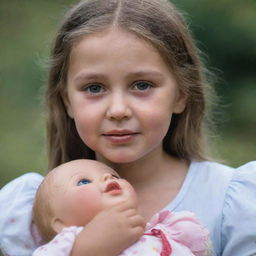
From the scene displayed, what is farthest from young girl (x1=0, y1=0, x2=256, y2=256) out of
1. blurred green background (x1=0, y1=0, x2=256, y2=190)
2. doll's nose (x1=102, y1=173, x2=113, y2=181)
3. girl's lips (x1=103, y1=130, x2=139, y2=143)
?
blurred green background (x1=0, y1=0, x2=256, y2=190)

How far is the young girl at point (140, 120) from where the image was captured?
2.48m

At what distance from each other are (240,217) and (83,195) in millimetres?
561

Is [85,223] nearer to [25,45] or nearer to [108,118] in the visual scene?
[108,118]

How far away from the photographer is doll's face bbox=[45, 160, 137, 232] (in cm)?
226

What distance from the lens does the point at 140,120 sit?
2473 millimetres

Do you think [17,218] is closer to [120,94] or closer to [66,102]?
[66,102]

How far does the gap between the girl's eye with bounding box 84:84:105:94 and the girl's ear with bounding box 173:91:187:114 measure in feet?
1.04

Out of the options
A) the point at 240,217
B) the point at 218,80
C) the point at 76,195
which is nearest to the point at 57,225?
the point at 76,195

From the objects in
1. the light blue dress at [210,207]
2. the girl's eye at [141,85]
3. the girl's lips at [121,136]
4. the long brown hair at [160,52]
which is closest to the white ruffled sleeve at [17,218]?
the light blue dress at [210,207]

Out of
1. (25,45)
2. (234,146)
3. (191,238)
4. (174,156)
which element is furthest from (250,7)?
(191,238)

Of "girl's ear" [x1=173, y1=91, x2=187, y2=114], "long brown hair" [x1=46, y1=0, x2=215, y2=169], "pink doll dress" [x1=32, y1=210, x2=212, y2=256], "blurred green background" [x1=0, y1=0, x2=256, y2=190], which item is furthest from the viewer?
"blurred green background" [x1=0, y1=0, x2=256, y2=190]

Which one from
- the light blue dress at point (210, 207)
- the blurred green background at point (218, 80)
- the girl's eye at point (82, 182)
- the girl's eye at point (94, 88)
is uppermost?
the girl's eye at point (94, 88)

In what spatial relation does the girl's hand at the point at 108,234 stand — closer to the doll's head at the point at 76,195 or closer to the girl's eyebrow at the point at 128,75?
the doll's head at the point at 76,195

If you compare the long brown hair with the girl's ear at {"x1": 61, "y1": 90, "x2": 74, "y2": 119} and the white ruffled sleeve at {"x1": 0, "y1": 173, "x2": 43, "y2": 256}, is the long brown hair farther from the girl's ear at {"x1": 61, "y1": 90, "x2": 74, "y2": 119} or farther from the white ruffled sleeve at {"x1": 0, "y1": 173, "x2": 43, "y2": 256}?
the white ruffled sleeve at {"x1": 0, "y1": 173, "x2": 43, "y2": 256}
